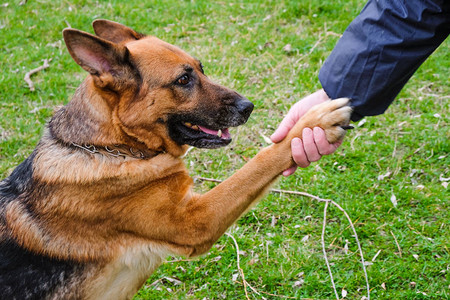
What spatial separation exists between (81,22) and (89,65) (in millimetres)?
5616

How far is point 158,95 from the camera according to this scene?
3430 millimetres

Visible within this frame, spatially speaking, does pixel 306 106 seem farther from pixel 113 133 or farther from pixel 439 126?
pixel 439 126

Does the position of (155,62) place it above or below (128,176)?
above

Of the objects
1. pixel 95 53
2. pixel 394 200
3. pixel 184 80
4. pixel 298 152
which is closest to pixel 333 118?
pixel 298 152

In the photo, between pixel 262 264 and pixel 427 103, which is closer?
pixel 262 264

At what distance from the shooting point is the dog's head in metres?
3.29

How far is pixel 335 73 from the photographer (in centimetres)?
301

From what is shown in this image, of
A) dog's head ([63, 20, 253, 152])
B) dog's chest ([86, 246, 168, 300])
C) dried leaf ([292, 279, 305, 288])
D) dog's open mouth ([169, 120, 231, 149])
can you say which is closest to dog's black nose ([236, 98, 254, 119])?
dog's head ([63, 20, 253, 152])

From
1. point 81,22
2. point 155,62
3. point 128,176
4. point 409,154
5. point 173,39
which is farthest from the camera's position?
point 81,22

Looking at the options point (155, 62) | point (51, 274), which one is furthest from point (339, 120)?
point (51, 274)

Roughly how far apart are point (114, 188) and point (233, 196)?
810 millimetres

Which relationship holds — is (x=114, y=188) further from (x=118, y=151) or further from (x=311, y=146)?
(x=311, y=146)

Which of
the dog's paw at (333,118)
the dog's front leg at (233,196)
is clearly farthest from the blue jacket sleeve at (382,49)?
the dog's front leg at (233,196)

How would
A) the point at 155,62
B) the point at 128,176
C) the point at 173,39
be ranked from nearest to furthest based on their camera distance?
the point at 128,176
the point at 155,62
the point at 173,39
